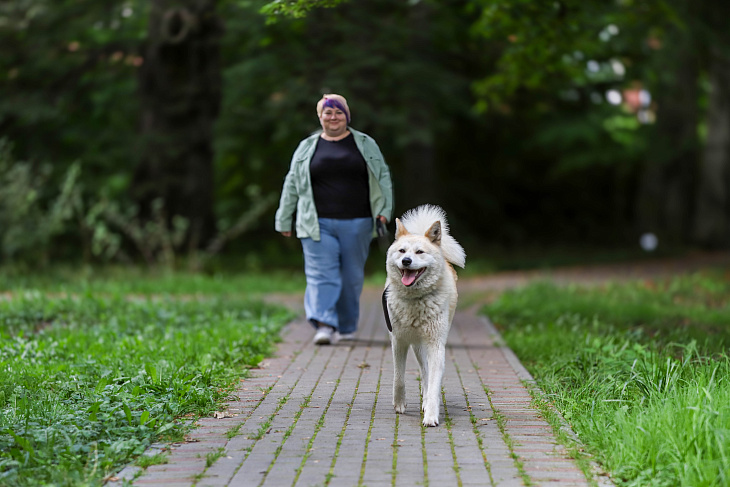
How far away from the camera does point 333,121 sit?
9039 mm

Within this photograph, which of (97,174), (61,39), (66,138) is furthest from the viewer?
(97,174)

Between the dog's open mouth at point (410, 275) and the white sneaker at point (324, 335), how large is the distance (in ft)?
11.1

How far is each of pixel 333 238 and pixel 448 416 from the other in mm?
3685

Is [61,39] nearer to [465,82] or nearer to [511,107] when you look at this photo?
[465,82]

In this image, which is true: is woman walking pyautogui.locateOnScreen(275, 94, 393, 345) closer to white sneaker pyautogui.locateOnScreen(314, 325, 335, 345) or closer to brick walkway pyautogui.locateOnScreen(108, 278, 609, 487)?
white sneaker pyautogui.locateOnScreen(314, 325, 335, 345)

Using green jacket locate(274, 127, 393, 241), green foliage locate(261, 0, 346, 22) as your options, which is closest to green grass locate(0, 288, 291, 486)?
green jacket locate(274, 127, 393, 241)

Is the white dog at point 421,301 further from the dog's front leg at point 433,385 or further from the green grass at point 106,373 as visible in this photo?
the green grass at point 106,373

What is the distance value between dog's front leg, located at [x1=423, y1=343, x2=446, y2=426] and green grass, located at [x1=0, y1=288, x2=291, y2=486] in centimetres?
146

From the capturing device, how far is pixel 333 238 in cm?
954

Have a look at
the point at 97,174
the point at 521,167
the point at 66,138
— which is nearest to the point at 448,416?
the point at 66,138

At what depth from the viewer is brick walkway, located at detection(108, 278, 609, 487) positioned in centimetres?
477

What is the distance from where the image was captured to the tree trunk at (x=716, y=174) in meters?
24.7

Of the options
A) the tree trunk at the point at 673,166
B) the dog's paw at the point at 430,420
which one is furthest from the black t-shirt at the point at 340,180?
the tree trunk at the point at 673,166

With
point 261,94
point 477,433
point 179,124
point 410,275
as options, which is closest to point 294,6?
point 410,275
